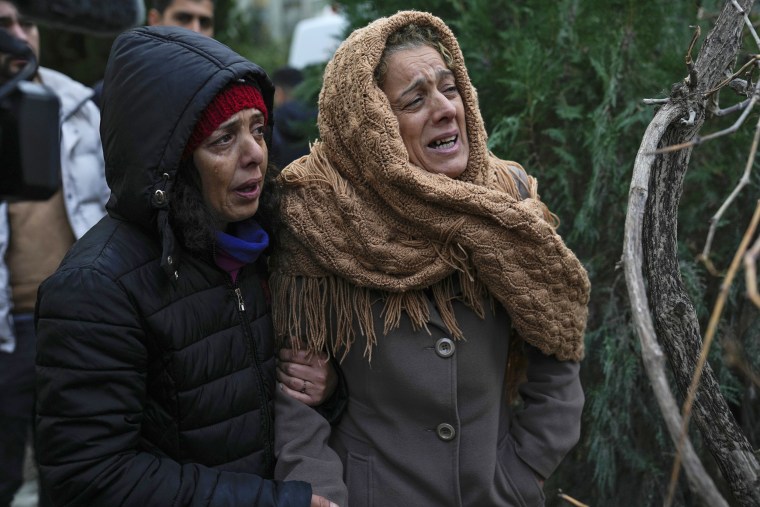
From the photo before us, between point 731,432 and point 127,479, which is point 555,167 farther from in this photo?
point 127,479

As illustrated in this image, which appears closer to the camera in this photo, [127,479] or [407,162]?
[127,479]

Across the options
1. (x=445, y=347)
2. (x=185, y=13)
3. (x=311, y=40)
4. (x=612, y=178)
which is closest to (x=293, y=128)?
(x=185, y=13)

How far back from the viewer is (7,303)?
3.02m

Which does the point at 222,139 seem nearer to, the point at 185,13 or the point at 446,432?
the point at 446,432

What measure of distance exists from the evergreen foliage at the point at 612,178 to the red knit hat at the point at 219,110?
1.44m

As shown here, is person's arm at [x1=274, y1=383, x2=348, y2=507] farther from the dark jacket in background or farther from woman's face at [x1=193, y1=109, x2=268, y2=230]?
the dark jacket in background

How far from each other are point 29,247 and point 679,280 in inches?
95.6

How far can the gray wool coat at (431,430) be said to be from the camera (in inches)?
82.0

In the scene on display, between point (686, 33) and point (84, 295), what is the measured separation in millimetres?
2644

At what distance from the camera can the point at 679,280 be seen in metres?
1.79

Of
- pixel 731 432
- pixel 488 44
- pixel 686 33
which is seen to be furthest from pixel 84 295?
pixel 686 33

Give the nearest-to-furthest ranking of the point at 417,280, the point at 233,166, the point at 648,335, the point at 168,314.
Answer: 1. the point at 648,335
2. the point at 168,314
3. the point at 233,166
4. the point at 417,280

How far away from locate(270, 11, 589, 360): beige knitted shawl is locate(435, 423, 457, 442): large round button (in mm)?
245

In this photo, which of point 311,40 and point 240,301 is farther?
point 311,40
